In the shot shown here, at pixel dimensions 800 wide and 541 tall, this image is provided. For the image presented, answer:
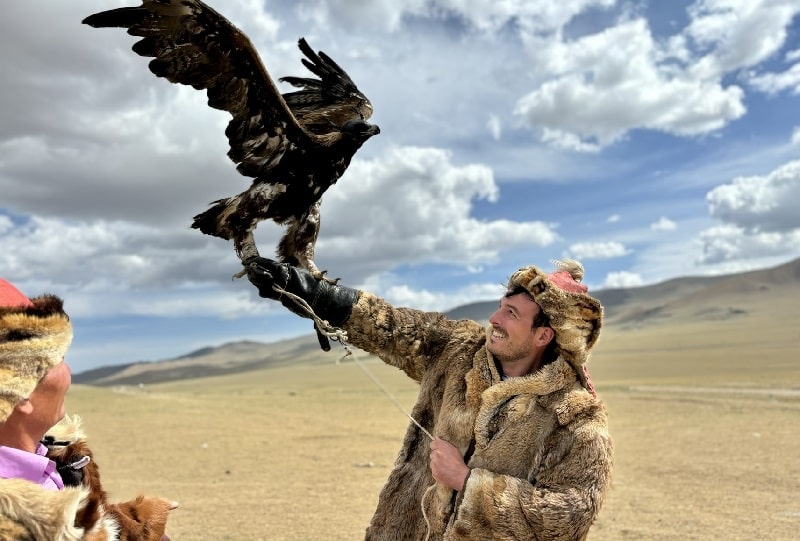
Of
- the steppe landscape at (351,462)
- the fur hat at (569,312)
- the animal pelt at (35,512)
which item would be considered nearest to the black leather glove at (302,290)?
the steppe landscape at (351,462)

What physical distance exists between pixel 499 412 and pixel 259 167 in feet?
5.37

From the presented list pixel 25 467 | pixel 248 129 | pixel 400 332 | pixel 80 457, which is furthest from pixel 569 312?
pixel 25 467

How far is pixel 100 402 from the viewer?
23953 millimetres

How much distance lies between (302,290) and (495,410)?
1.00 metres

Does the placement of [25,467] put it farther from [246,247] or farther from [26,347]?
[246,247]

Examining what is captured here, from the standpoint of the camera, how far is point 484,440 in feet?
8.81

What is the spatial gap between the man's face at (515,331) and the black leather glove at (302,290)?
27.0 inches

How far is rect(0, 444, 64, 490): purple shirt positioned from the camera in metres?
1.65

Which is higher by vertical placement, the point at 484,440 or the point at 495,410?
the point at 495,410

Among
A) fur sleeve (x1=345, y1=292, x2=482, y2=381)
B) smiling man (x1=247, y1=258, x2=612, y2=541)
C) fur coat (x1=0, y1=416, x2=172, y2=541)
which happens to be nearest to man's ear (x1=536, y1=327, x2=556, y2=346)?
smiling man (x1=247, y1=258, x2=612, y2=541)

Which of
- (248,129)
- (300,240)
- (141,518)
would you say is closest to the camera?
(141,518)

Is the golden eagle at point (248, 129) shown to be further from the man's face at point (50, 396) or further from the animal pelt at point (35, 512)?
the animal pelt at point (35, 512)

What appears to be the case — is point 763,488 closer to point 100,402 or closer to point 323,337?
point 323,337

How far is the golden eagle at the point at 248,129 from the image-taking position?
303 cm
